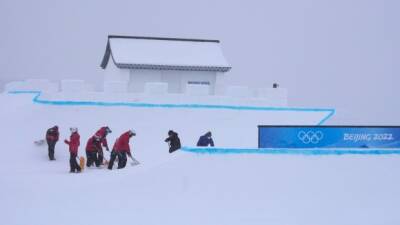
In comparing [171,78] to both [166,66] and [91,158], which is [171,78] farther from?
[91,158]

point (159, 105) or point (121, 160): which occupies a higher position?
point (159, 105)

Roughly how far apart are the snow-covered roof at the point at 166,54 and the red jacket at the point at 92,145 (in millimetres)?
11023

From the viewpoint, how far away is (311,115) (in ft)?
104

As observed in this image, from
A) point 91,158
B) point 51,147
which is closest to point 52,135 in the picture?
point 51,147

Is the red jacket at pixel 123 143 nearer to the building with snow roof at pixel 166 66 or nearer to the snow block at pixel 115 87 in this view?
the snow block at pixel 115 87

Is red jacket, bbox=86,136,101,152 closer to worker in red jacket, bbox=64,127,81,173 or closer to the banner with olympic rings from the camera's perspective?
worker in red jacket, bbox=64,127,81,173

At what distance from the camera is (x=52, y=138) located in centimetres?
2475

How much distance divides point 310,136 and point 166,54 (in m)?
17.0

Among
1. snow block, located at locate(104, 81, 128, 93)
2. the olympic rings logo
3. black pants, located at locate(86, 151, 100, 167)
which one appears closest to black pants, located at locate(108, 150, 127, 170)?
black pants, located at locate(86, 151, 100, 167)

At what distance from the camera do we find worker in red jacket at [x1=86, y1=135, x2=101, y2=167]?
2333cm

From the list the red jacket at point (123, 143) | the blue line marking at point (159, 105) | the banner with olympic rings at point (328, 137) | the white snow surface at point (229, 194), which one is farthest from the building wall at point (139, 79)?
the banner with olympic rings at point (328, 137)

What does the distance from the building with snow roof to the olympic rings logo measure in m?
13.7

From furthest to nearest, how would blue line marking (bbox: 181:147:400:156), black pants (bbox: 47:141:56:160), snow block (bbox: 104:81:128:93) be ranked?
snow block (bbox: 104:81:128:93)
black pants (bbox: 47:141:56:160)
blue line marking (bbox: 181:147:400:156)

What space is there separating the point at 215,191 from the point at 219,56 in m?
19.0
